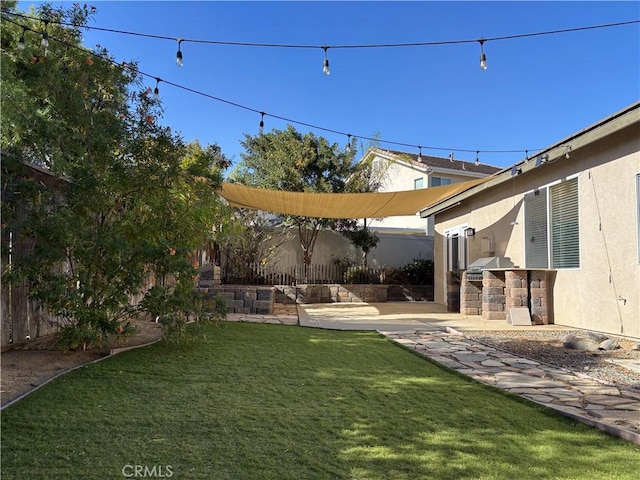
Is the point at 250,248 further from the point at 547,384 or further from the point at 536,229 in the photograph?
the point at 547,384

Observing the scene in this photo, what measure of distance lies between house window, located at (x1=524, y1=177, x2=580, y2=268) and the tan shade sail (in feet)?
4.88

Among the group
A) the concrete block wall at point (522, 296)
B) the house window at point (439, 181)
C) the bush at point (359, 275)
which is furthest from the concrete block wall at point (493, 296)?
the house window at point (439, 181)

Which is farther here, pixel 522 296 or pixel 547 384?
pixel 522 296

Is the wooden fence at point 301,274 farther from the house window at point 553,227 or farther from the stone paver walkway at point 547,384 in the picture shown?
the stone paver walkway at point 547,384

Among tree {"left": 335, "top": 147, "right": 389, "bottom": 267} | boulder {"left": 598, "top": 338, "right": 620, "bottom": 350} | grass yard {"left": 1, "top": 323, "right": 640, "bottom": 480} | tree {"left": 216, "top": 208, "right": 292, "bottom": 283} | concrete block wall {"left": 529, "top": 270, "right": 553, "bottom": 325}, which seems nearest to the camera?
grass yard {"left": 1, "top": 323, "right": 640, "bottom": 480}

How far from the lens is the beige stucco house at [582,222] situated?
21.5ft

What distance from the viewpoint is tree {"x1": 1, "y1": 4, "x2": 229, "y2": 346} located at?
4.41 metres

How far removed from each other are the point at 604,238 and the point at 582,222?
60 cm

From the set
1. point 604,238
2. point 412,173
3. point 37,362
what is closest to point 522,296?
point 604,238

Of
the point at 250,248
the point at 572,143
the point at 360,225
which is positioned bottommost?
the point at 250,248

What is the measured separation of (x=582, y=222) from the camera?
25.1ft

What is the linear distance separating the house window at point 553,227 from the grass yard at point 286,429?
16.2ft

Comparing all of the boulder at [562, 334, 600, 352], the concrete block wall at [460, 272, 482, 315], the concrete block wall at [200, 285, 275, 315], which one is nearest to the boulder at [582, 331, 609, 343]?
the boulder at [562, 334, 600, 352]

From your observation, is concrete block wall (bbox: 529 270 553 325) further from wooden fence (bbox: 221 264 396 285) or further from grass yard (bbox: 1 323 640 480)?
wooden fence (bbox: 221 264 396 285)
